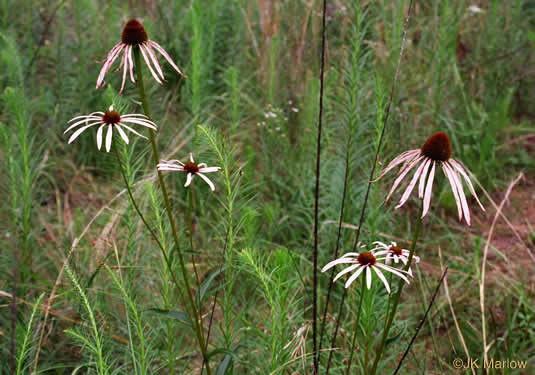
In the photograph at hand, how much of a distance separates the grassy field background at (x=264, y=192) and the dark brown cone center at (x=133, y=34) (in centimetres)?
31

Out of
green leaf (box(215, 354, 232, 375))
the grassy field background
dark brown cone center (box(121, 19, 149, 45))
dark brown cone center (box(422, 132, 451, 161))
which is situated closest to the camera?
dark brown cone center (box(422, 132, 451, 161))

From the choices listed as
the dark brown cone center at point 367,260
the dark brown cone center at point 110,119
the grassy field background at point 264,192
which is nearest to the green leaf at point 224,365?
the grassy field background at point 264,192

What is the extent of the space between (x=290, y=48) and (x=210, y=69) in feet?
1.81

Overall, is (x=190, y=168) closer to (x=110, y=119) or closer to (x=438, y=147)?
(x=110, y=119)

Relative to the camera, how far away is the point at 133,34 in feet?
3.87

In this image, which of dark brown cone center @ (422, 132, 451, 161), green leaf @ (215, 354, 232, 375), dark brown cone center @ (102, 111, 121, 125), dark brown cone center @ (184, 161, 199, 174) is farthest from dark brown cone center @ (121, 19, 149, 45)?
green leaf @ (215, 354, 232, 375)

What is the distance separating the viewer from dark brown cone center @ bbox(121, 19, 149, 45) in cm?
117

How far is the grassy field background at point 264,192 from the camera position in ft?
5.83

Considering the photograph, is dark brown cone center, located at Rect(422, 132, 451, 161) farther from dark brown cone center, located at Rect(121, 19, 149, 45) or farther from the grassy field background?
dark brown cone center, located at Rect(121, 19, 149, 45)

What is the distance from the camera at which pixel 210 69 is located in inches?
138

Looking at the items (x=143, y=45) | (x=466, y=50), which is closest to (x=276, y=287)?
(x=143, y=45)

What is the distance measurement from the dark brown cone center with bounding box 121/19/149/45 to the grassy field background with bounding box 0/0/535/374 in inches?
12.0

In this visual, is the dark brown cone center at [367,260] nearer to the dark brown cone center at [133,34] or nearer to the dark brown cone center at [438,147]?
the dark brown cone center at [438,147]

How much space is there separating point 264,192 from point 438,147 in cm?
195
